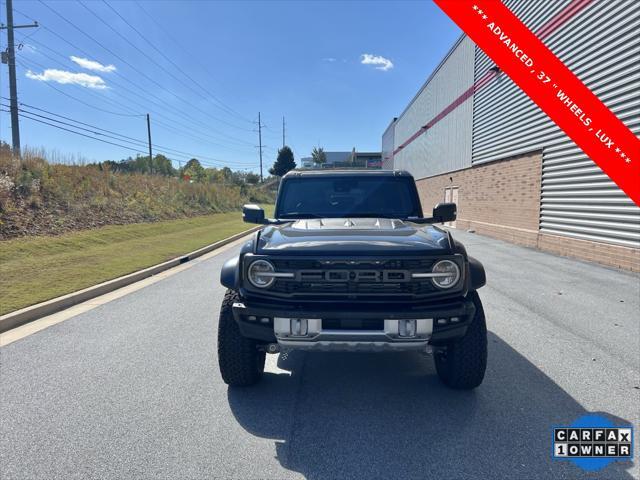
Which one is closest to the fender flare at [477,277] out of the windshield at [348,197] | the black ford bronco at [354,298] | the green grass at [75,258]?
the black ford bronco at [354,298]

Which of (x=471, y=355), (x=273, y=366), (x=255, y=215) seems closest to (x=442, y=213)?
(x=471, y=355)

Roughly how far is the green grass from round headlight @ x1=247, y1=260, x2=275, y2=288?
165 inches

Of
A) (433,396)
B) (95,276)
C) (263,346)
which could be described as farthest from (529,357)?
(95,276)

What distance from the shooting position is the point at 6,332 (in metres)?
4.48

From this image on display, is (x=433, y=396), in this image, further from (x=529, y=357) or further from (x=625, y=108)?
(x=625, y=108)

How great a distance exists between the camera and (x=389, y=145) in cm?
5103

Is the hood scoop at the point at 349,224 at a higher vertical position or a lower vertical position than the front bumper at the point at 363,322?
higher

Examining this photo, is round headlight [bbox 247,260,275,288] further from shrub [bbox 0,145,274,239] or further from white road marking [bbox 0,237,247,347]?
shrub [bbox 0,145,274,239]

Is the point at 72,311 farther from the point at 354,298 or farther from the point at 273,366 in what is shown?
the point at 354,298

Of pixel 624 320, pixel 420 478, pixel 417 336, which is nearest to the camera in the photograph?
pixel 420 478

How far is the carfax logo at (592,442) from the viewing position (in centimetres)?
230

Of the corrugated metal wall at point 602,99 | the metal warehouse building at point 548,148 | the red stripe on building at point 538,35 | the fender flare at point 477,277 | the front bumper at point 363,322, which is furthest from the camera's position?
the red stripe on building at point 538,35

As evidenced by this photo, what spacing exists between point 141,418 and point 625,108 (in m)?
11.3

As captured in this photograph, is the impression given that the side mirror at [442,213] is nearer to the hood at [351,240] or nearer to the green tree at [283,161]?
the hood at [351,240]
